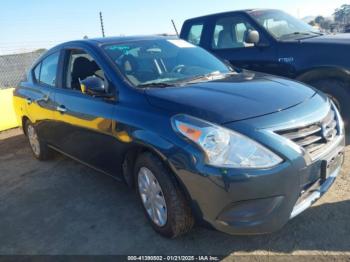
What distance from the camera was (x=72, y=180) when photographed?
4762 millimetres

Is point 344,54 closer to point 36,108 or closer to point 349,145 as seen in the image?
point 349,145

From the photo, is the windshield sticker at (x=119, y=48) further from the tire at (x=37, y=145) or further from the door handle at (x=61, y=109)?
the tire at (x=37, y=145)

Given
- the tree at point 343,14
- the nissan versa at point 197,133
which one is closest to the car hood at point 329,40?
the nissan versa at point 197,133

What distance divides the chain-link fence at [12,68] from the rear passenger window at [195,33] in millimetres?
6443

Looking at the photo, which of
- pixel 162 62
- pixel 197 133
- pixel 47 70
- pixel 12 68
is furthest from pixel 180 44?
pixel 12 68

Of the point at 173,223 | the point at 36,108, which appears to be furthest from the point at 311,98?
the point at 36,108

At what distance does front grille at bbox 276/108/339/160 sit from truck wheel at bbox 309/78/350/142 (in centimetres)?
225

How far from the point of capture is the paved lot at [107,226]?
294 centimetres

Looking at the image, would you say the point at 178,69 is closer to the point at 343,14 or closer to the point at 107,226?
the point at 107,226

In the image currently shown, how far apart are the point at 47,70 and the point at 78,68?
3.04 ft

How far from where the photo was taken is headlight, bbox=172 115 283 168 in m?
2.50

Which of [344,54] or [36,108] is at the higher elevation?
[344,54]

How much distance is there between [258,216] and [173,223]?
2.20 ft

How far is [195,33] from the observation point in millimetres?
6789
